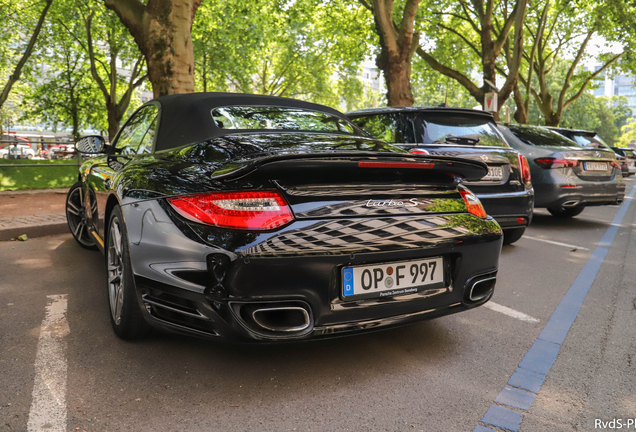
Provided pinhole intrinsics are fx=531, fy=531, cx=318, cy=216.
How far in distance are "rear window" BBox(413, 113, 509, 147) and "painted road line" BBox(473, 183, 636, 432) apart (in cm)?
185

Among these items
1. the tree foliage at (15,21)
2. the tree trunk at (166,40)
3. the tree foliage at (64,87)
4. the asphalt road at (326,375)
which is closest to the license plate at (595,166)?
the asphalt road at (326,375)

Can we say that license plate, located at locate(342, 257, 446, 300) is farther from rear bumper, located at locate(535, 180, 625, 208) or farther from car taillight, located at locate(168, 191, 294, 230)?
rear bumper, located at locate(535, 180, 625, 208)

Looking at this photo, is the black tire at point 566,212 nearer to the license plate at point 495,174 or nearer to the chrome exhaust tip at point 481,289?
the license plate at point 495,174

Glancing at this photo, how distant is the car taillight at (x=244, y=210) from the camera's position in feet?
7.43

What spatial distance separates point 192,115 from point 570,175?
252 inches

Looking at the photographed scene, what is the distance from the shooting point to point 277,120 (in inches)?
138

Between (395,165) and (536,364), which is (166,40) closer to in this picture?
(395,165)

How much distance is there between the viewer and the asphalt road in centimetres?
223

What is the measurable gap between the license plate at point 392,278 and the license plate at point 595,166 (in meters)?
6.34

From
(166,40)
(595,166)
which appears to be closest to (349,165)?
(166,40)

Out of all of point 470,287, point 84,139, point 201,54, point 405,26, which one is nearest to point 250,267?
point 470,287

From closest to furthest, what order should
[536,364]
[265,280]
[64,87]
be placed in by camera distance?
[265,280] → [536,364] → [64,87]

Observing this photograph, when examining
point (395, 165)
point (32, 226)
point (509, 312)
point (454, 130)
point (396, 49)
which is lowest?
point (509, 312)

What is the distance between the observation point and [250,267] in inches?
87.7
